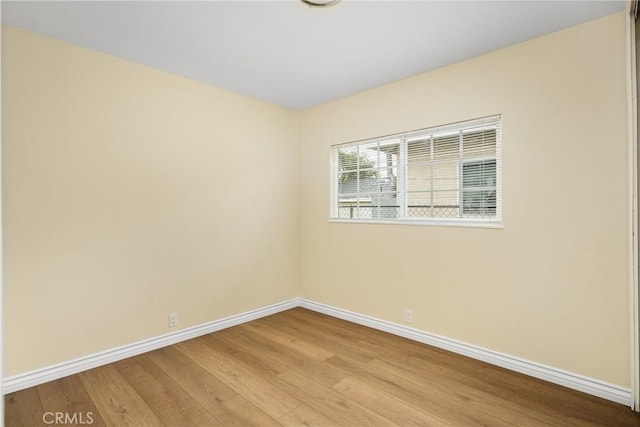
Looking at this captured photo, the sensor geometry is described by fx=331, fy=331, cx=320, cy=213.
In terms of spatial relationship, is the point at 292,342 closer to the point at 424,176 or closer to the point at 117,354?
the point at 117,354

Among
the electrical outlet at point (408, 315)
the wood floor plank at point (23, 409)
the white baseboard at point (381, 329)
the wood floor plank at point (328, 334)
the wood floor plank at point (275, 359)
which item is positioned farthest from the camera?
the electrical outlet at point (408, 315)

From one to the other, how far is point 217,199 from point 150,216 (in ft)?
2.27

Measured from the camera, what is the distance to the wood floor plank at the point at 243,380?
7.20ft

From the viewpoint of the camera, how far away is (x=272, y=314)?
3996mm

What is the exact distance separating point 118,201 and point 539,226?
339 centimetres

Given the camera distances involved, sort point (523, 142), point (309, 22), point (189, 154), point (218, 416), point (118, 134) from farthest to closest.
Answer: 1. point (189, 154)
2. point (118, 134)
3. point (523, 142)
4. point (309, 22)
5. point (218, 416)

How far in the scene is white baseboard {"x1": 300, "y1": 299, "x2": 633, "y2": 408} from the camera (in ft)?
7.32

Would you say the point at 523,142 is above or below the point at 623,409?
above

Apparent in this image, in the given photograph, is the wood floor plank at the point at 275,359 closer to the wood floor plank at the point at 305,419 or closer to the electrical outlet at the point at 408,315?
the wood floor plank at the point at 305,419

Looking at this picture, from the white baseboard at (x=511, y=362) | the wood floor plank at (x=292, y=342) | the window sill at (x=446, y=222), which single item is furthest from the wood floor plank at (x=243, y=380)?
the window sill at (x=446, y=222)

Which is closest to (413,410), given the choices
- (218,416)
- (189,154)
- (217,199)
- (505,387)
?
(505,387)

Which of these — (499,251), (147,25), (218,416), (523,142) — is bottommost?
(218,416)

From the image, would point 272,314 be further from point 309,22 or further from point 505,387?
point 309,22

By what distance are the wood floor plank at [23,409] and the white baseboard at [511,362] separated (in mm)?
2700
